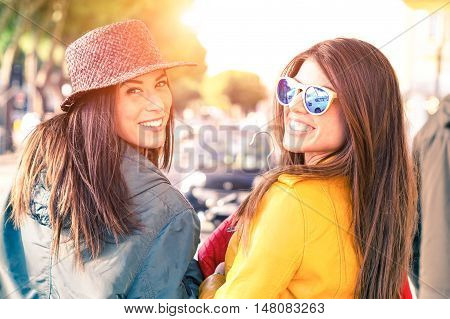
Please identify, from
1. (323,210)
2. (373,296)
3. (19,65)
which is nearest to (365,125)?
(323,210)

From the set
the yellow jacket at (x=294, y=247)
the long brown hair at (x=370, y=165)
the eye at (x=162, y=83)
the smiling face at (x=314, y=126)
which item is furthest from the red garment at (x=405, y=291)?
the eye at (x=162, y=83)

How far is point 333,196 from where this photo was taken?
1069 millimetres

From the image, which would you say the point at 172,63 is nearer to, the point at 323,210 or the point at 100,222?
the point at 100,222

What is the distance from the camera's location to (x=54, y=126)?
1.28 m

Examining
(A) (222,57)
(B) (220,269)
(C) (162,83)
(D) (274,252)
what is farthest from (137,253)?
(A) (222,57)

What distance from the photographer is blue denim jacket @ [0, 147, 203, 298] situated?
3.82 ft

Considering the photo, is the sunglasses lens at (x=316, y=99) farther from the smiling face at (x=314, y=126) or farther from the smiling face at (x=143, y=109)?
the smiling face at (x=143, y=109)

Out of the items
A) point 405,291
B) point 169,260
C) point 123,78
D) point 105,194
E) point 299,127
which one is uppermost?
point 123,78

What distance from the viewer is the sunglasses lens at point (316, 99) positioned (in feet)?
3.55

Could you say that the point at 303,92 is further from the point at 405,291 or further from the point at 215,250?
the point at 405,291

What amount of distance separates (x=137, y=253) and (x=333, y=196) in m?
0.42

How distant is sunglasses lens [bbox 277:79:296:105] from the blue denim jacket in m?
0.30

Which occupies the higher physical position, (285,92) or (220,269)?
(285,92)

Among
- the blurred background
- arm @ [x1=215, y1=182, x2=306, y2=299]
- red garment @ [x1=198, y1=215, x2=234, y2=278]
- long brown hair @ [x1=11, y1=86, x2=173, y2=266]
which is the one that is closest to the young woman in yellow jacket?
arm @ [x1=215, y1=182, x2=306, y2=299]
